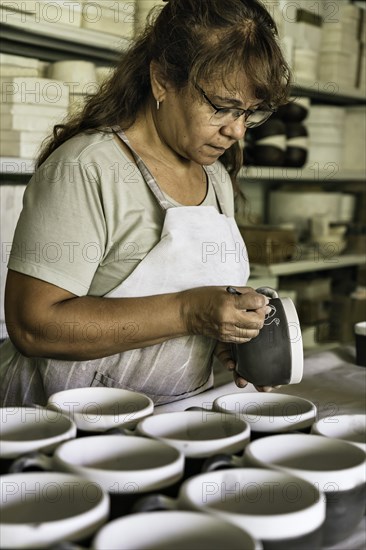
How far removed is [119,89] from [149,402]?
0.77 m

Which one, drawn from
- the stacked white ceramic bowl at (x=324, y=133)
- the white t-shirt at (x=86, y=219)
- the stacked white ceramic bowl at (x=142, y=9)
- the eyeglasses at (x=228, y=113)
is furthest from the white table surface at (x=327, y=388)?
the stacked white ceramic bowl at (x=324, y=133)

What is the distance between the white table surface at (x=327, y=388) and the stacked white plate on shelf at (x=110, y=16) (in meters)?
1.28

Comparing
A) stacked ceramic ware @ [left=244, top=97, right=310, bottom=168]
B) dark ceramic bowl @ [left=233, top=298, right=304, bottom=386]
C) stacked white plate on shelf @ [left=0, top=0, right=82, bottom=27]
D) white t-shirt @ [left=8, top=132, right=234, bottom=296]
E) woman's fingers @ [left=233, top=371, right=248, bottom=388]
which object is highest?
stacked white plate on shelf @ [left=0, top=0, right=82, bottom=27]

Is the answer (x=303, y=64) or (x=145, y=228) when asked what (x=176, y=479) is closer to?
(x=145, y=228)

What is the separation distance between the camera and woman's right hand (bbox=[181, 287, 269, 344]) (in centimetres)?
131

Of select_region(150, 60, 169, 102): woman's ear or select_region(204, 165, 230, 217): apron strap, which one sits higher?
select_region(150, 60, 169, 102): woman's ear

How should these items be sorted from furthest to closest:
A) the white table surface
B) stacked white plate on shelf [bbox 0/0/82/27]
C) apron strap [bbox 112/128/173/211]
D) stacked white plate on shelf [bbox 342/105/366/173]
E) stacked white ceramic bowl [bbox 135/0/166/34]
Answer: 1. stacked white plate on shelf [bbox 342/105/366/173]
2. stacked white ceramic bowl [bbox 135/0/166/34]
3. stacked white plate on shelf [bbox 0/0/82/27]
4. apron strap [bbox 112/128/173/211]
5. the white table surface

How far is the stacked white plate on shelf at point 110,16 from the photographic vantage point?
7.72 feet

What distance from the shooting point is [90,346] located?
1.39 m

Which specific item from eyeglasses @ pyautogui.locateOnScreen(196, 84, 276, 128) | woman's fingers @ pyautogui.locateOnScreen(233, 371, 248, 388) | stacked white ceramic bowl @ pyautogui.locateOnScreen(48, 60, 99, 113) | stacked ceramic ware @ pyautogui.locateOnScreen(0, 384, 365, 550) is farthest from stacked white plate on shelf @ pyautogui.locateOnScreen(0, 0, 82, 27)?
stacked ceramic ware @ pyautogui.locateOnScreen(0, 384, 365, 550)

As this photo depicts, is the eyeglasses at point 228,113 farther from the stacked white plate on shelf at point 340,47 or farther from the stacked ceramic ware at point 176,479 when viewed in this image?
the stacked white plate on shelf at point 340,47

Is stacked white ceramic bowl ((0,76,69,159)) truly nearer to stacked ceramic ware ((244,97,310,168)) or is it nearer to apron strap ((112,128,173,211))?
apron strap ((112,128,173,211))

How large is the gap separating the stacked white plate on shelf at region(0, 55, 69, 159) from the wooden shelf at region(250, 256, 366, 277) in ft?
3.87

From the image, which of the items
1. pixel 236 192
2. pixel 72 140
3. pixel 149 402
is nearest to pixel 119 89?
pixel 72 140
